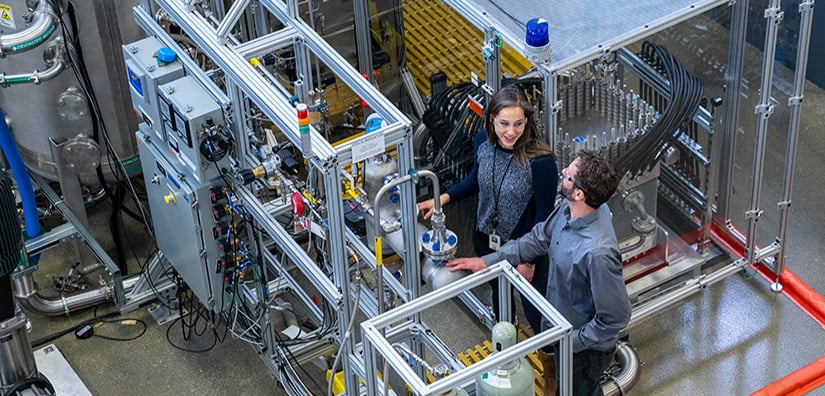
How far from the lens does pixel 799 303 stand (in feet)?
18.7

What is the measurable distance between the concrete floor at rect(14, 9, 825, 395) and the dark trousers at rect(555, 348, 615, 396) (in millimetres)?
746

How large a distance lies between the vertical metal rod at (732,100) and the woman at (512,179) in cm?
111

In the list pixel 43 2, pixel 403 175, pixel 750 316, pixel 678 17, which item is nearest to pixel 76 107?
pixel 43 2

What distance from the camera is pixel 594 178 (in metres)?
4.14

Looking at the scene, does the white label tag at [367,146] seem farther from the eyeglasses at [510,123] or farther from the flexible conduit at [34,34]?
the flexible conduit at [34,34]

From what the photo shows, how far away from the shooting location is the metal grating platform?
15.1 ft

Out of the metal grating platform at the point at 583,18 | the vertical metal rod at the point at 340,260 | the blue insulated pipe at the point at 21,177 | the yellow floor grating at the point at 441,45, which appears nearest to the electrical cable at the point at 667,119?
the metal grating platform at the point at 583,18

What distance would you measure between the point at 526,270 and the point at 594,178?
2.35 feet

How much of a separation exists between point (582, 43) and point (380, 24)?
74.0 inches

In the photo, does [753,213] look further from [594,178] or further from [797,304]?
[594,178]

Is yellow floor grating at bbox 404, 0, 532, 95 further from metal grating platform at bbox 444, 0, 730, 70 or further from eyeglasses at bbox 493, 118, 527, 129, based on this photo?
eyeglasses at bbox 493, 118, 527, 129

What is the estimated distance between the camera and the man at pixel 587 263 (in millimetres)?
4156

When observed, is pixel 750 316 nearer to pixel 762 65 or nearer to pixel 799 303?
pixel 799 303

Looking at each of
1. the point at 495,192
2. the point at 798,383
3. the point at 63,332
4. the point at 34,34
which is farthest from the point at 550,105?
the point at 63,332
